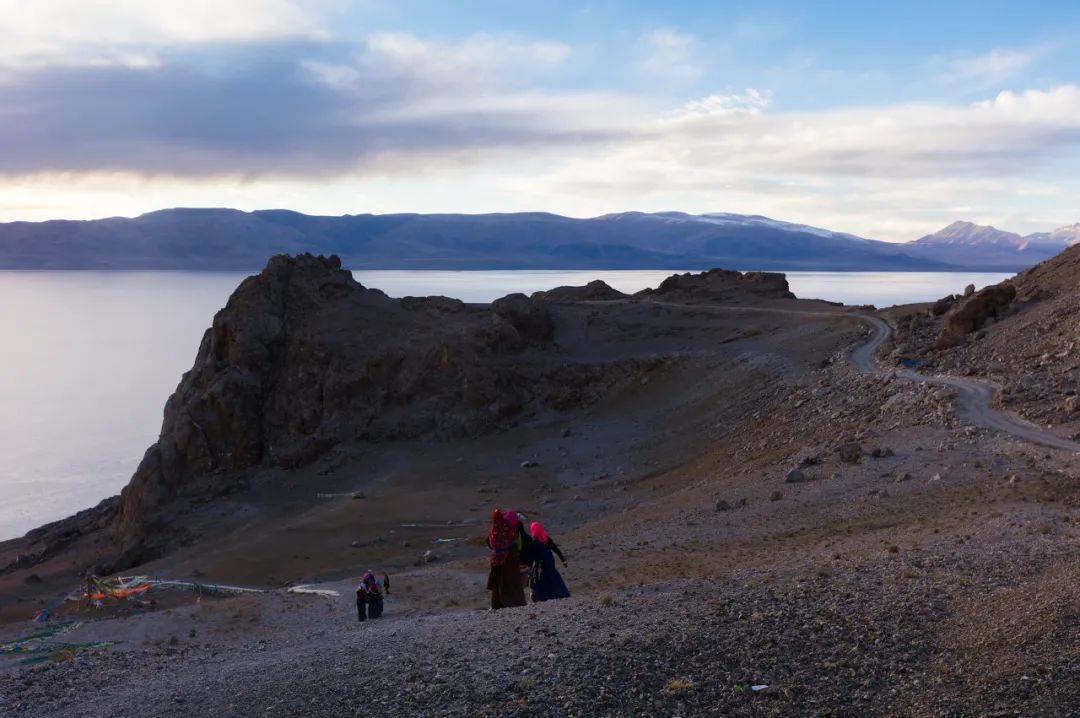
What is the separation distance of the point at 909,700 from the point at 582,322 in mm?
29062

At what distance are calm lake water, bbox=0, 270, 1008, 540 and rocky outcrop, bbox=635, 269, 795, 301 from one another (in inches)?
909

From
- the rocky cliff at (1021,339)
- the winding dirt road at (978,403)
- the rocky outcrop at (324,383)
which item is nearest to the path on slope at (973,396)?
the winding dirt road at (978,403)

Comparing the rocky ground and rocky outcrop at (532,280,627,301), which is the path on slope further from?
rocky outcrop at (532,280,627,301)

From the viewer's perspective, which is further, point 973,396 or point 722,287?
point 722,287

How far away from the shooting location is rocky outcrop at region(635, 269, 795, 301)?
4031 cm

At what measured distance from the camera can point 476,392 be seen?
3045 cm

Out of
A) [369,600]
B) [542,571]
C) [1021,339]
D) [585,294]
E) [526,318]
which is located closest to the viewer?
[542,571]

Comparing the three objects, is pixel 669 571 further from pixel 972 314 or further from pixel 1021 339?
pixel 972 314

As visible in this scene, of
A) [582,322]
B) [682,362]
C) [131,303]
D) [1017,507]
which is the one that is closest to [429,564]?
[1017,507]

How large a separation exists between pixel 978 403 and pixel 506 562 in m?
11.7

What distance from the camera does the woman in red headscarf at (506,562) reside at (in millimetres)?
11078

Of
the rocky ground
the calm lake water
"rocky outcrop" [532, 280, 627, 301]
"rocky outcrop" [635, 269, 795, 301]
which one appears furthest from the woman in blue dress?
"rocky outcrop" [532, 280, 627, 301]

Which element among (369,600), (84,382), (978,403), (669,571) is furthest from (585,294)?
(84,382)

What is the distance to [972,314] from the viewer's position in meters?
26.1
